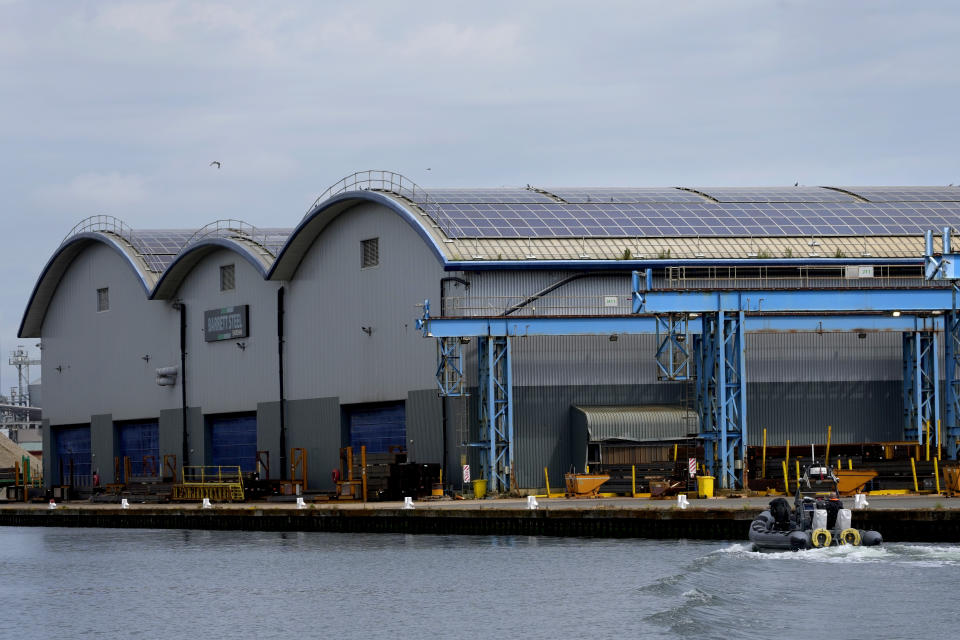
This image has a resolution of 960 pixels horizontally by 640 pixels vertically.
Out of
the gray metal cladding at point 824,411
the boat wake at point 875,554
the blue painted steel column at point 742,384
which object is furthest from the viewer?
the gray metal cladding at point 824,411

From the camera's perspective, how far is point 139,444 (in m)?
82.6

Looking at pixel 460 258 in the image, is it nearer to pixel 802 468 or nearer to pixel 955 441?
pixel 802 468

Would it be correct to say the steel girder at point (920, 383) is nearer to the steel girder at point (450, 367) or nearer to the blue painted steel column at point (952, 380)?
the blue painted steel column at point (952, 380)

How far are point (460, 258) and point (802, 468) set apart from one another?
13944mm

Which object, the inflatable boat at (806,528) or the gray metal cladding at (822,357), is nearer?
the inflatable boat at (806,528)

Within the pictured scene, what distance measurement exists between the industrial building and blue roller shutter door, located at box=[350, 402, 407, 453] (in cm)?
10

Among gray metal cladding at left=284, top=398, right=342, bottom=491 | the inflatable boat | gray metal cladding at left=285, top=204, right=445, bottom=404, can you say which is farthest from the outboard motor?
gray metal cladding at left=284, top=398, right=342, bottom=491

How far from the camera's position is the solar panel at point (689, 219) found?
65.5 meters

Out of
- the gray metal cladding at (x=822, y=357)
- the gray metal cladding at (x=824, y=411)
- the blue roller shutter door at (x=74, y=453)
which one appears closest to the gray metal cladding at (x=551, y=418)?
the gray metal cladding at (x=824, y=411)

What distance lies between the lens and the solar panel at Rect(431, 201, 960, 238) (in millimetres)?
65500

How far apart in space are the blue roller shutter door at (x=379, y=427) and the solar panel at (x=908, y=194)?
73.2 ft

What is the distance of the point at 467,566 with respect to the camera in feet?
149

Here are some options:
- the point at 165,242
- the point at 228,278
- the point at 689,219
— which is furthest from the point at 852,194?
the point at 165,242

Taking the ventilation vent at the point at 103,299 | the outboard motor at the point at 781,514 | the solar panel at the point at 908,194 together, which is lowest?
the outboard motor at the point at 781,514
